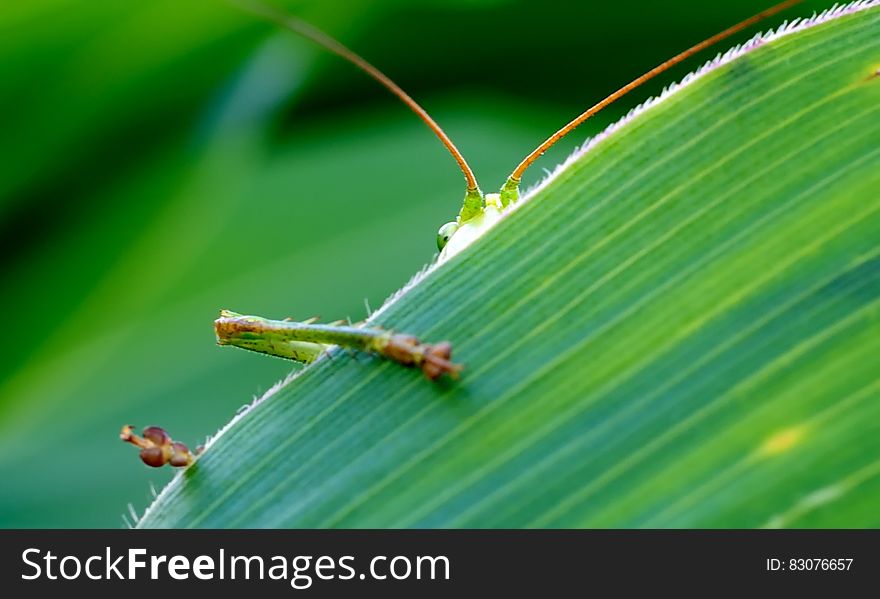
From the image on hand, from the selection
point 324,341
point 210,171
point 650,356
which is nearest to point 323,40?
point 324,341

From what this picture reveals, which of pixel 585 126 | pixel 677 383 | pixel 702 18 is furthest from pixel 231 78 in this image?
pixel 677 383

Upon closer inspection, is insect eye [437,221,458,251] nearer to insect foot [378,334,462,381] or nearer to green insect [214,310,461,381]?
green insect [214,310,461,381]

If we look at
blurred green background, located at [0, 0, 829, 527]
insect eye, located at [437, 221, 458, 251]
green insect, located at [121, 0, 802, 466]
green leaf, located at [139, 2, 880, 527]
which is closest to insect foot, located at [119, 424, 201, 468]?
green insect, located at [121, 0, 802, 466]

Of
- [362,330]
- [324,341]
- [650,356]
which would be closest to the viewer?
[650,356]

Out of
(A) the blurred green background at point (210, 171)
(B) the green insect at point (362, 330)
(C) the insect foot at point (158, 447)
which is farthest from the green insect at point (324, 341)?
(A) the blurred green background at point (210, 171)

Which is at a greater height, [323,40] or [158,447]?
[323,40]

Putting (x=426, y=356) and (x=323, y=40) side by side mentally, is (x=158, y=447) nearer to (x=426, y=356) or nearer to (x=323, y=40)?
(x=426, y=356)

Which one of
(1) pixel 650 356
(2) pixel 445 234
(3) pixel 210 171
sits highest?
(3) pixel 210 171
